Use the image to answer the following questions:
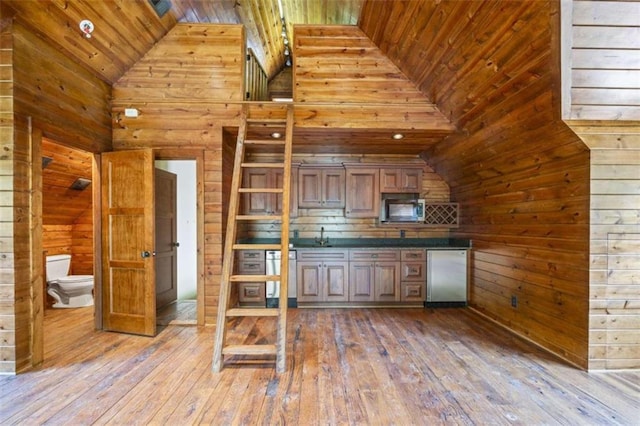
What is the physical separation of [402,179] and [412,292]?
1.78 metres

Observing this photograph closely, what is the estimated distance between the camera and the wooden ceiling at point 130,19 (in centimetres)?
258

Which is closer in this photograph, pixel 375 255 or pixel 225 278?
pixel 225 278

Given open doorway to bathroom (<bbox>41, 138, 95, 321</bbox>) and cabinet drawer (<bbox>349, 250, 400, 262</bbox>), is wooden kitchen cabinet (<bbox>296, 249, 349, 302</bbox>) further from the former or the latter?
open doorway to bathroom (<bbox>41, 138, 95, 321</bbox>)

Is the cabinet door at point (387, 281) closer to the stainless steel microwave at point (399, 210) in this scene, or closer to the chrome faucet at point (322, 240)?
the stainless steel microwave at point (399, 210)

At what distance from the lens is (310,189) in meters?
4.71

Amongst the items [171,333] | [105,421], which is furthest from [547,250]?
[171,333]

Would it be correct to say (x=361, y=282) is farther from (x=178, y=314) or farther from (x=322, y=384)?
(x=178, y=314)

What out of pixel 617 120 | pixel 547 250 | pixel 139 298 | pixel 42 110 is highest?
pixel 42 110

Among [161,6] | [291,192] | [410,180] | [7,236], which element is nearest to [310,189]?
[291,192]

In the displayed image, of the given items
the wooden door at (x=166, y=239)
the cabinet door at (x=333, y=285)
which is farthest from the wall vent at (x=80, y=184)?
the cabinet door at (x=333, y=285)

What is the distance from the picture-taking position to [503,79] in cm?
261

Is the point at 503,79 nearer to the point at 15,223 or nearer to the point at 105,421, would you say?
the point at 105,421

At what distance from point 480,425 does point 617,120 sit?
2.56 metres

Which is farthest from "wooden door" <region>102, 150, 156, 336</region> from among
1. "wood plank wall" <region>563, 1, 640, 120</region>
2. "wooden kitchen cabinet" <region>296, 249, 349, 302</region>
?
"wood plank wall" <region>563, 1, 640, 120</region>
